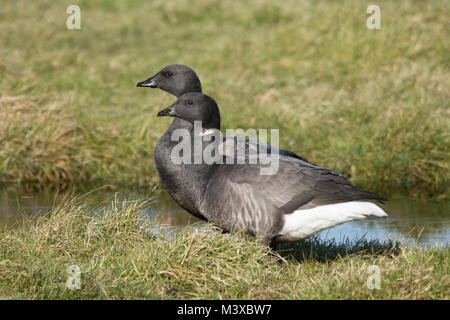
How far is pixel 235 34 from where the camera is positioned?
15.3m

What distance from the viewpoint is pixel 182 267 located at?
17.8ft

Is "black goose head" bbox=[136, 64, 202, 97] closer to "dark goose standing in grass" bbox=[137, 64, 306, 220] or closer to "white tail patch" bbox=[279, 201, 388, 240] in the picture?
"dark goose standing in grass" bbox=[137, 64, 306, 220]

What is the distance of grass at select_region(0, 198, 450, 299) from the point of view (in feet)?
16.6

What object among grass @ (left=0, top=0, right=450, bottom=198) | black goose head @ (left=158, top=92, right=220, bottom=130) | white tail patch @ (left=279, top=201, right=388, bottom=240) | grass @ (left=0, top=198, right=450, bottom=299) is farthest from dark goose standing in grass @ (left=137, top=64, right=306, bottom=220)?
grass @ (left=0, top=0, right=450, bottom=198)

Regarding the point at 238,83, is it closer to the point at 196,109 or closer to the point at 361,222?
the point at 361,222

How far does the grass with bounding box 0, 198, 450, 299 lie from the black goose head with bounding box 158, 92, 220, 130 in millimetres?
1042

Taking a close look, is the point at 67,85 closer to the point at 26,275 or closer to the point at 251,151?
the point at 251,151

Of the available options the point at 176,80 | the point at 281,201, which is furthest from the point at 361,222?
the point at 176,80

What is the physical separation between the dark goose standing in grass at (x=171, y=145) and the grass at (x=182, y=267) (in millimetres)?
404

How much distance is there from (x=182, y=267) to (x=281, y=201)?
42.3 inches

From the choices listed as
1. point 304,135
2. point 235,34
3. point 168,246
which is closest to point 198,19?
point 235,34

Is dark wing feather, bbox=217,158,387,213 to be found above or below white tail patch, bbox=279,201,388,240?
above

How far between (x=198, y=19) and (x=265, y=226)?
38.9 ft

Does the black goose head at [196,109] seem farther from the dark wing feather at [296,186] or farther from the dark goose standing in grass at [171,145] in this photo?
the dark wing feather at [296,186]
